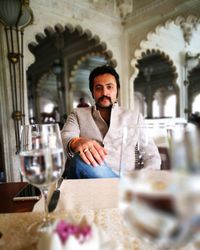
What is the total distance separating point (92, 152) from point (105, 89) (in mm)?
745

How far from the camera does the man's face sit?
1.40 m

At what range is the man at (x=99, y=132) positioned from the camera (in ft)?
2.61

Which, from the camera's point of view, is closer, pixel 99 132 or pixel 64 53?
pixel 99 132

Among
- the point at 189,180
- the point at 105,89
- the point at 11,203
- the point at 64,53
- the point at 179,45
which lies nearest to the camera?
the point at 189,180

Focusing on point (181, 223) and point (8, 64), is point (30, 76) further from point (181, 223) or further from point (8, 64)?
point (181, 223)

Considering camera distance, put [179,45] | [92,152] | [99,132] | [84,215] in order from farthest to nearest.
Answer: [179,45]
[99,132]
[92,152]
[84,215]

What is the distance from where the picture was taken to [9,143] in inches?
88.4

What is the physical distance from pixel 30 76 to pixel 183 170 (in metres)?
8.67

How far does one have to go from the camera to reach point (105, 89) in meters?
1.41

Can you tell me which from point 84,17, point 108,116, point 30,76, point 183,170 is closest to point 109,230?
point 183,170

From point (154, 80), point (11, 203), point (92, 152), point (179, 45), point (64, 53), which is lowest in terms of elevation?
point (11, 203)

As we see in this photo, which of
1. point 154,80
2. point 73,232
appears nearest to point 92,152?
point 73,232

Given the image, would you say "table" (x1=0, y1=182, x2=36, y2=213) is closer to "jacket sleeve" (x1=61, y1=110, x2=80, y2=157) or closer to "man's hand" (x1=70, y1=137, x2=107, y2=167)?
"man's hand" (x1=70, y1=137, x2=107, y2=167)

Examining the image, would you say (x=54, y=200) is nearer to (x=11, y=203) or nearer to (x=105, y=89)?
(x=11, y=203)
